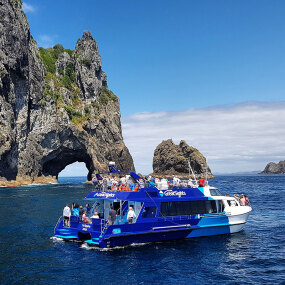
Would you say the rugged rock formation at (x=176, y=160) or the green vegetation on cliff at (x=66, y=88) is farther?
the rugged rock formation at (x=176, y=160)

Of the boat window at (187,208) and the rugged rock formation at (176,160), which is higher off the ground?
the rugged rock formation at (176,160)

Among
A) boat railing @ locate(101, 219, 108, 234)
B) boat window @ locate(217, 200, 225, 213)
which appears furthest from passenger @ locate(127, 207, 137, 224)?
boat window @ locate(217, 200, 225, 213)

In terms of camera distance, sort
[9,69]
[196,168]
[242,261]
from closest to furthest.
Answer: [242,261]
[9,69]
[196,168]

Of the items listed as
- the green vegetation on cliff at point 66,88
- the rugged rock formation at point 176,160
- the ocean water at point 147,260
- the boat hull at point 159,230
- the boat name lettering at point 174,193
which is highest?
the green vegetation on cliff at point 66,88

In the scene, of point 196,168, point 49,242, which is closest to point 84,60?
point 196,168

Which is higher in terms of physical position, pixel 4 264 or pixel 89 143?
pixel 89 143

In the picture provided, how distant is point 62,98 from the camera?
293 ft

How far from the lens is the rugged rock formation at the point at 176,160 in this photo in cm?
12319

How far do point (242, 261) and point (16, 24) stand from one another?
7402 centimetres

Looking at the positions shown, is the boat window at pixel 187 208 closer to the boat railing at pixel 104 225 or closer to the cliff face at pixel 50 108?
the boat railing at pixel 104 225

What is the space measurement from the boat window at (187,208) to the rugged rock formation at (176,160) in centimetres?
9890

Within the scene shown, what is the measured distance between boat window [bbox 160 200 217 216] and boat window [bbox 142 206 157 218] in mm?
614

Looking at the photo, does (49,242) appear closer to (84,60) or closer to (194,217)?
(194,217)


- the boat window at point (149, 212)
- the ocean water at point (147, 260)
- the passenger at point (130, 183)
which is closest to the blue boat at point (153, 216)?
the boat window at point (149, 212)
